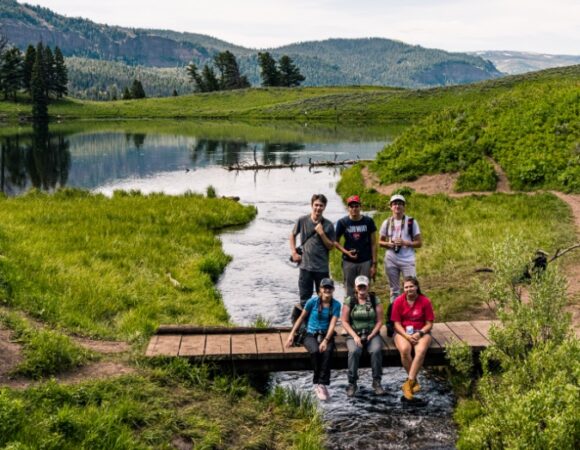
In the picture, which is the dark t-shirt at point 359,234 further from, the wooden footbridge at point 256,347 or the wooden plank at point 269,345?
the wooden plank at point 269,345

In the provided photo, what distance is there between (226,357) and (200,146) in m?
65.4

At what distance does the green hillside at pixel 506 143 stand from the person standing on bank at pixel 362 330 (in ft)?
63.4

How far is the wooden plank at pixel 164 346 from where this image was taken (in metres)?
10.9

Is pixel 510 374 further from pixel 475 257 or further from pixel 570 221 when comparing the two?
pixel 570 221

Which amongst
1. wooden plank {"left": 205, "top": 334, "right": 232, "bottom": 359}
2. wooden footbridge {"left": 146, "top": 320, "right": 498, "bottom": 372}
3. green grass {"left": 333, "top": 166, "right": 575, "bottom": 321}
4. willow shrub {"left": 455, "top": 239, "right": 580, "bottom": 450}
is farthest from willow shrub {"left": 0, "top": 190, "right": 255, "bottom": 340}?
willow shrub {"left": 455, "top": 239, "right": 580, "bottom": 450}

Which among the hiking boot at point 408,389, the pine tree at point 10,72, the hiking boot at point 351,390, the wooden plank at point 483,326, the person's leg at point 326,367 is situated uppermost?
the pine tree at point 10,72

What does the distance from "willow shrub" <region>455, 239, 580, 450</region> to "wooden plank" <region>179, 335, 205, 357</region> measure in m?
4.72

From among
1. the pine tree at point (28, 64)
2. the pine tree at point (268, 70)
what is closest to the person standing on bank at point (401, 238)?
the pine tree at point (28, 64)

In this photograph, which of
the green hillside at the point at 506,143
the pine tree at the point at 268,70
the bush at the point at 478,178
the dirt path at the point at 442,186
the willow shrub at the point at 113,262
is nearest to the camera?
the willow shrub at the point at 113,262

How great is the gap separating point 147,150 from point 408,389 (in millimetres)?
62854

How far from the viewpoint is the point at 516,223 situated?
22250mm

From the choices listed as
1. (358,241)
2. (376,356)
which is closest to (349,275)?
(358,241)

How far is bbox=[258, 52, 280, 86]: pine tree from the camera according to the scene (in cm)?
16212

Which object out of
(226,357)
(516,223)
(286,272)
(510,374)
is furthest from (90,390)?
(516,223)
